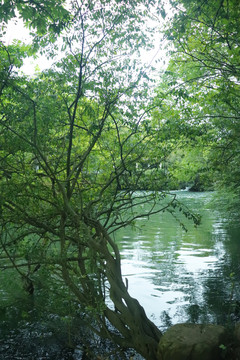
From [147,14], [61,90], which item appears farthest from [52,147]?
[147,14]

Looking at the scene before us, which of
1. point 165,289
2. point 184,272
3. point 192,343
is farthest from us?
point 184,272

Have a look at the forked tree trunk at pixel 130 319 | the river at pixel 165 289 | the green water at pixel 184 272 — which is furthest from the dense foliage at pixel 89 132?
the green water at pixel 184 272

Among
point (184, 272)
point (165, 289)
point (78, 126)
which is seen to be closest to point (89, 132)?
point (78, 126)

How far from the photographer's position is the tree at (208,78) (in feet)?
24.1

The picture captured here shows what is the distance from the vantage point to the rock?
5.98 m

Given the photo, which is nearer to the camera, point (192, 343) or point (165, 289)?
point (192, 343)

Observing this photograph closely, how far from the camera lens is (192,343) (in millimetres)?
6074

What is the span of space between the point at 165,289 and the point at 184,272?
2282 mm

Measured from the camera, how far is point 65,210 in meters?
7.02

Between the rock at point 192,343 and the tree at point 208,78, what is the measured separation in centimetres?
387

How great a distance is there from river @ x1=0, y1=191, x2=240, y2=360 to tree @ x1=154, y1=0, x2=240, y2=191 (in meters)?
2.86

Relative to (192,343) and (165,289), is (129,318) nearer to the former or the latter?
(192,343)

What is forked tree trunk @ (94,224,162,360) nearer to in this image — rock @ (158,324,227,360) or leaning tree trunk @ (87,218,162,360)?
leaning tree trunk @ (87,218,162,360)

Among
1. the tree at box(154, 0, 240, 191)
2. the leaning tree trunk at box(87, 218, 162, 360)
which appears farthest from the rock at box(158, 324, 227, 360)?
the tree at box(154, 0, 240, 191)
